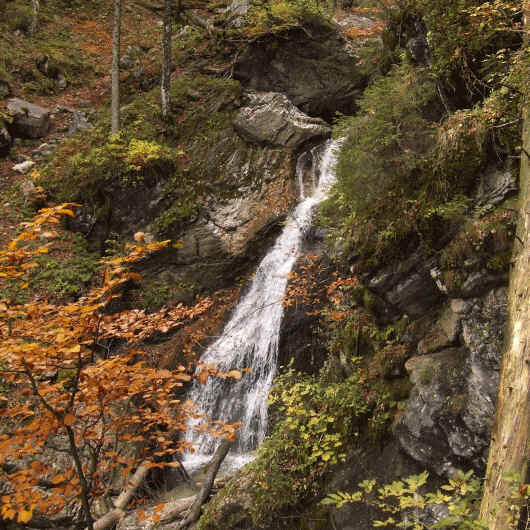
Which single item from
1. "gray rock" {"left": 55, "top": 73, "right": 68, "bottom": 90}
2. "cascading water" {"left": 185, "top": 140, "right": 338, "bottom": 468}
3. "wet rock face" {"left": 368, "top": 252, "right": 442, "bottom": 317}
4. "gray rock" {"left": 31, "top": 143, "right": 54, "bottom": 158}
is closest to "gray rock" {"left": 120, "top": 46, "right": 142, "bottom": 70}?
"gray rock" {"left": 55, "top": 73, "right": 68, "bottom": 90}

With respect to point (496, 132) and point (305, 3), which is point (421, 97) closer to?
point (496, 132)

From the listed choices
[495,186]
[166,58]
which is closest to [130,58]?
[166,58]

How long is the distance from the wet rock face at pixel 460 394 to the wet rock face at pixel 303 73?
1217cm

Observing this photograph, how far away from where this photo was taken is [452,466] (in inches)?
144

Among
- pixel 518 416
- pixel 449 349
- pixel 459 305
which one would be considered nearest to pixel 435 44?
pixel 459 305

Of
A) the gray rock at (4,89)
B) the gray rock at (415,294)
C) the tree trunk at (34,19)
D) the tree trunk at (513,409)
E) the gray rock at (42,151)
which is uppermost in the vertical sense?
the tree trunk at (34,19)

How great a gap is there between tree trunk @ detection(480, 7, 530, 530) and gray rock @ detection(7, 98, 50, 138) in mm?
15792

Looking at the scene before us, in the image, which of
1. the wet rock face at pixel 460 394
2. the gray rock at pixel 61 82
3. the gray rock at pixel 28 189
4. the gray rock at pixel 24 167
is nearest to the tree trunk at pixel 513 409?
the wet rock face at pixel 460 394

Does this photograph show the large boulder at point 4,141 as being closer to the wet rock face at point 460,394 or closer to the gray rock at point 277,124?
the gray rock at point 277,124

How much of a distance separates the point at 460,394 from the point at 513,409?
3.24 ft

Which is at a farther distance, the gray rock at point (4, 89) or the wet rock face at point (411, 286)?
the gray rock at point (4, 89)

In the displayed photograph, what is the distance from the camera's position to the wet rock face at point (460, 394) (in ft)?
11.9

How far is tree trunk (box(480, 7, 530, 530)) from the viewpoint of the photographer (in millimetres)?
2662

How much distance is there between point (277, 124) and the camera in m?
12.4
